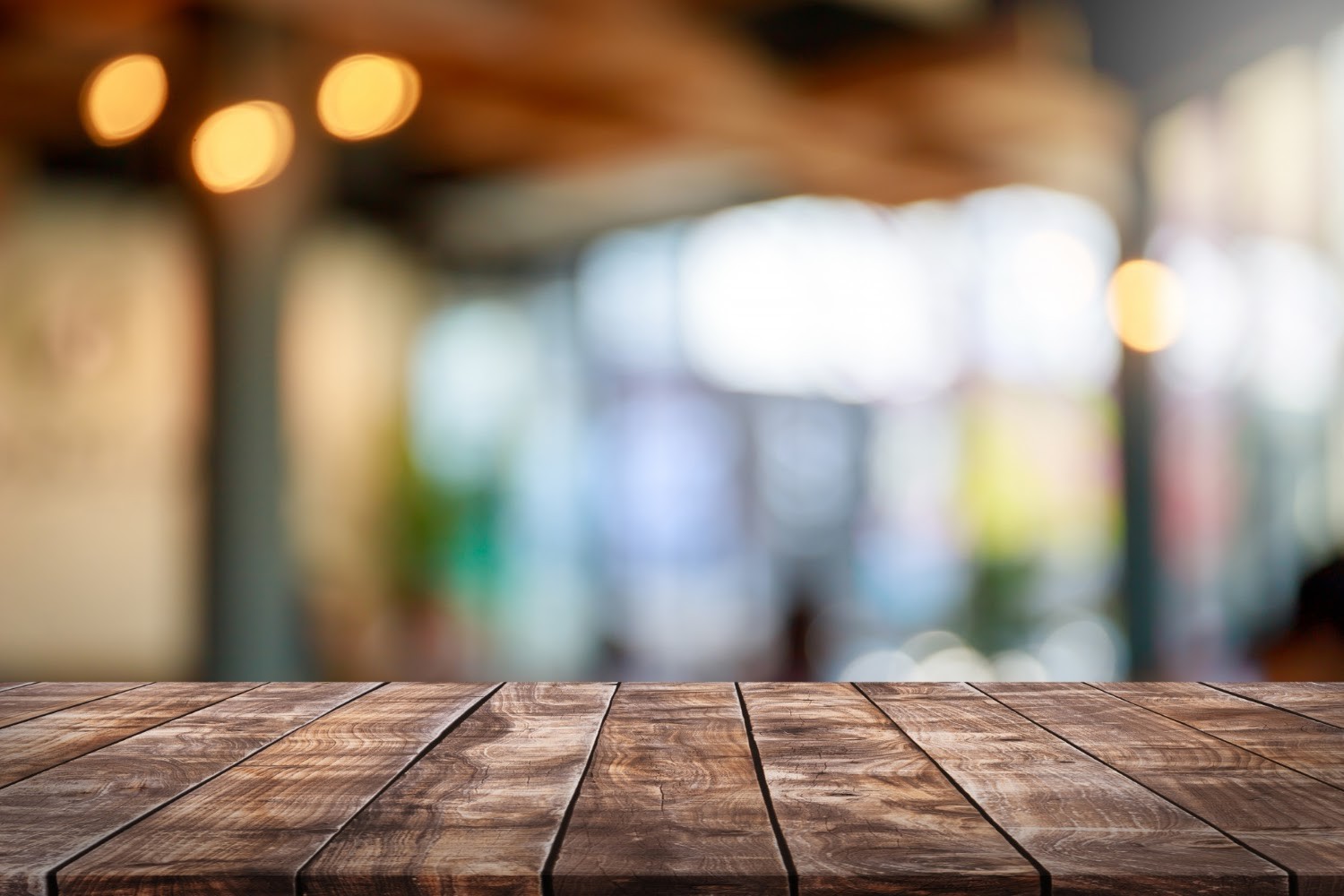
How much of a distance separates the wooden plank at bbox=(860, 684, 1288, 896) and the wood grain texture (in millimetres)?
22

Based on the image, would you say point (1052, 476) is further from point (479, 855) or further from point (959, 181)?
point (479, 855)

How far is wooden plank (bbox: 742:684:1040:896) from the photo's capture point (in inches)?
31.8

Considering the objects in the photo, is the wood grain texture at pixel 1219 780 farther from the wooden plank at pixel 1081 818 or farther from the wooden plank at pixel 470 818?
the wooden plank at pixel 470 818

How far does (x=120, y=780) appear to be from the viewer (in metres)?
1.13

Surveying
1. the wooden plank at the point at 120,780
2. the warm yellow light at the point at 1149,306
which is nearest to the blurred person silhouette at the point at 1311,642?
the warm yellow light at the point at 1149,306

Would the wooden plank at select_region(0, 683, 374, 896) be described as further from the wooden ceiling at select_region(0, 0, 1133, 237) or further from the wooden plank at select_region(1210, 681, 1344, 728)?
the wooden ceiling at select_region(0, 0, 1133, 237)

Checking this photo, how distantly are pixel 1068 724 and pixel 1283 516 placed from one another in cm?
200

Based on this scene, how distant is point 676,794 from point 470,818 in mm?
181

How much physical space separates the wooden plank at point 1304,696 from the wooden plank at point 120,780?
1.23 m

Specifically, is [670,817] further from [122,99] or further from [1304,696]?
[122,99]

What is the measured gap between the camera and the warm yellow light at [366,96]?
10.1 ft

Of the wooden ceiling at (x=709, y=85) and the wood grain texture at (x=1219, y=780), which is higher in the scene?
the wooden ceiling at (x=709, y=85)

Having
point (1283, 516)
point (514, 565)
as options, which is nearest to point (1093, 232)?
point (1283, 516)

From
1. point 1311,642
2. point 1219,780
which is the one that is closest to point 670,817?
point 1219,780
